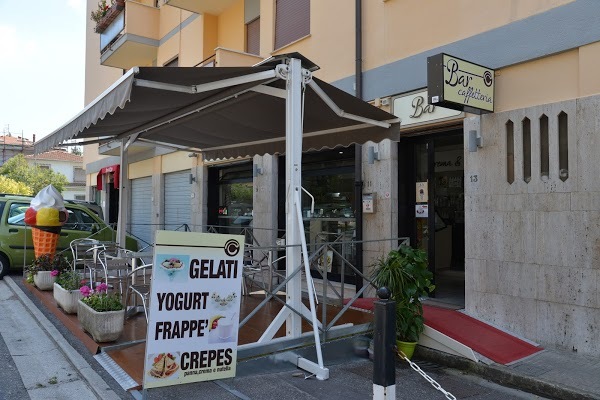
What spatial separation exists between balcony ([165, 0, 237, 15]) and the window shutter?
1.01 meters

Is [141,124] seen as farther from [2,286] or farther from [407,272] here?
[2,286]

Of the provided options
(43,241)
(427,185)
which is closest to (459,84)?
(427,185)

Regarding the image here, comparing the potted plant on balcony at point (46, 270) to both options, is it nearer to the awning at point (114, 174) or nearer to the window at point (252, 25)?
the window at point (252, 25)

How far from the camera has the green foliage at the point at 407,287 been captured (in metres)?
5.51

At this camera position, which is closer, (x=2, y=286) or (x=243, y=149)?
(x=243, y=149)

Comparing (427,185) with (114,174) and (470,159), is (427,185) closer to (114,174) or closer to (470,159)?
(470,159)

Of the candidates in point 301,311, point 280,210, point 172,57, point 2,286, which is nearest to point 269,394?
point 301,311

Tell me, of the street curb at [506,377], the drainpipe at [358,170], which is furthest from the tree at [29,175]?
the street curb at [506,377]

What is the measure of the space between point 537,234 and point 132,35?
13176mm

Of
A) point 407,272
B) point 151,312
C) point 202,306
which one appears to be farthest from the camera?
point 407,272

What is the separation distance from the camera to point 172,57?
14.5 metres

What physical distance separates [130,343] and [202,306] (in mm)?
1407

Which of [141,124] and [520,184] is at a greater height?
[141,124]

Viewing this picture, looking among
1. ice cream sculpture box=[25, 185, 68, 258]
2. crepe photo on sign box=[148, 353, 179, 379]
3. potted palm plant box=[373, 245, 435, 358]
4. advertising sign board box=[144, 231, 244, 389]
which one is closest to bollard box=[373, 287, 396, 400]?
advertising sign board box=[144, 231, 244, 389]
